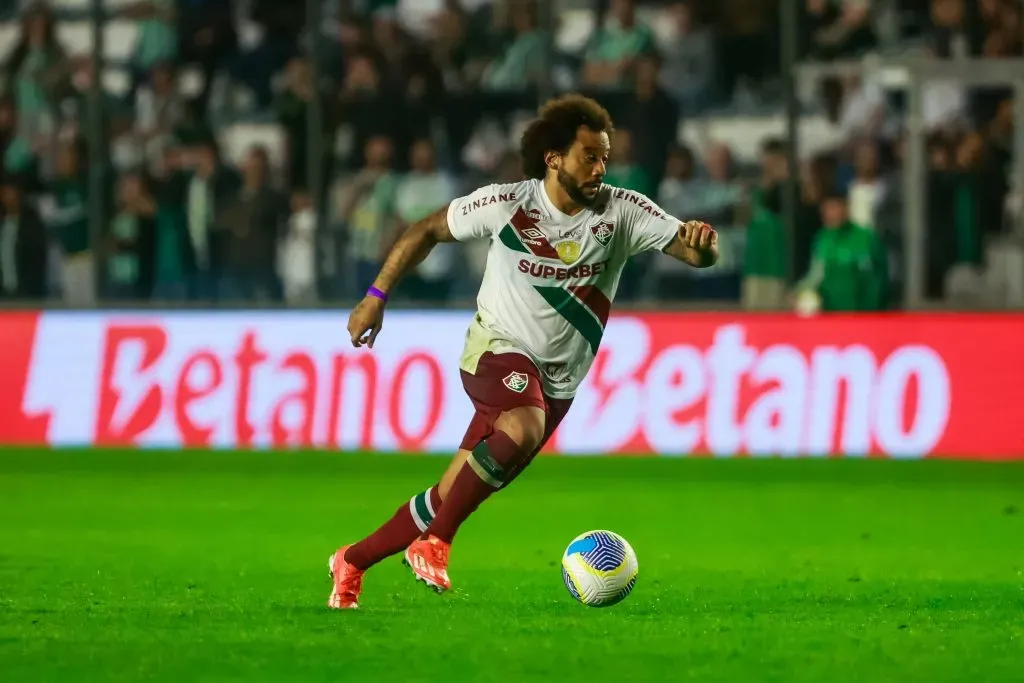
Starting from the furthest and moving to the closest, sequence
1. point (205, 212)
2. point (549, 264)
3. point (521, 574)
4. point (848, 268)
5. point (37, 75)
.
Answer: point (37, 75) → point (205, 212) → point (848, 268) → point (521, 574) → point (549, 264)

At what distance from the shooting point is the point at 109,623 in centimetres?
740

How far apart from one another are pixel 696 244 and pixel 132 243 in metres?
10.9

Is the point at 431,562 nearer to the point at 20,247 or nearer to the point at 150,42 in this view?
the point at 20,247

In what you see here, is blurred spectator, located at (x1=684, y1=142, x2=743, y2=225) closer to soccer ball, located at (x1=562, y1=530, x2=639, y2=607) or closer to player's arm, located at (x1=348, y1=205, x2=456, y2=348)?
player's arm, located at (x1=348, y1=205, x2=456, y2=348)

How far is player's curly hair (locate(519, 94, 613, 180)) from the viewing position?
300 inches

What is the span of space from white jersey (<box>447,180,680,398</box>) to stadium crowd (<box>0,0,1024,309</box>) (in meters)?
8.59

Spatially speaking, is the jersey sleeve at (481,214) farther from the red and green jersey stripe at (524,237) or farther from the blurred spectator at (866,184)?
the blurred spectator at (866,184)

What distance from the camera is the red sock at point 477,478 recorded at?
7.43 m

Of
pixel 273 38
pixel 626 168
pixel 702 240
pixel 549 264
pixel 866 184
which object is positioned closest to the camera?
pixel 702 240

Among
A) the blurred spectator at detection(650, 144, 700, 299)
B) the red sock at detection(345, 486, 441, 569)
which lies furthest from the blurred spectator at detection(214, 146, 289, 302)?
the red sock at detection(345, 486, 441, 569)

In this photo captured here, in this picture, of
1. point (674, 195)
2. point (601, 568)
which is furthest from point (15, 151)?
point (601, 568)

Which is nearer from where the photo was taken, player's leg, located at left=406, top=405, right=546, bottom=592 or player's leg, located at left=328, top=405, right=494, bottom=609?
player's leg, located at left=406, top=405, right=546, bottom=592

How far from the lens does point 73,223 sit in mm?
17734

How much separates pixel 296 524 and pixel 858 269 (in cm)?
649
